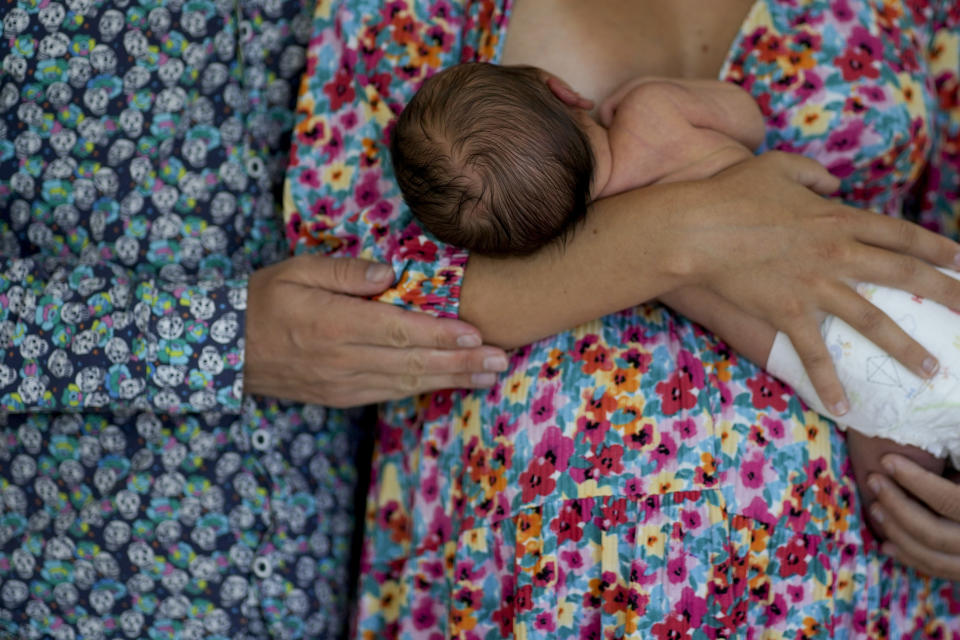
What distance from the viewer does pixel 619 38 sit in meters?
1.50

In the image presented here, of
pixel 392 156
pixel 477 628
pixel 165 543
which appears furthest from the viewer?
pixel 165 543

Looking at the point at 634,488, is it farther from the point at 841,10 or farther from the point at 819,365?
the point at 841,10

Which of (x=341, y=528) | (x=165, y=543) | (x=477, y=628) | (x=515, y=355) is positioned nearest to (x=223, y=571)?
(x=165, y=543)

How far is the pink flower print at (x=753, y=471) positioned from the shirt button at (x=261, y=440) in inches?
31.8

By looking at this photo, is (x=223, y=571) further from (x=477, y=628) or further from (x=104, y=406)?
(x=477, y=628)

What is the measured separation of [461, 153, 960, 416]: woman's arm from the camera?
1.30 m

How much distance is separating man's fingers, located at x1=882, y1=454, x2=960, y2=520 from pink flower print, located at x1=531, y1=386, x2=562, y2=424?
52cm

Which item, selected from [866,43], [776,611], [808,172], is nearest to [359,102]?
[808,172]

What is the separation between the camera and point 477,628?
1.44m

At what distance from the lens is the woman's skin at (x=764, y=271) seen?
1298 millimetres

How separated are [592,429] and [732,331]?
10.7 inches

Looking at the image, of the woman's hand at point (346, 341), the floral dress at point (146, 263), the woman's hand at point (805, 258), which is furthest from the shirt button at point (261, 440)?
the woman's hand at point (805, 258)

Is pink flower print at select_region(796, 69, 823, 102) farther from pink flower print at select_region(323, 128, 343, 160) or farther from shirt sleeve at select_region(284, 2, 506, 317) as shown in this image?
pink flower print at select_region(323, 128, 343, 160)

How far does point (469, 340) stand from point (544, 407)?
0.16 m
